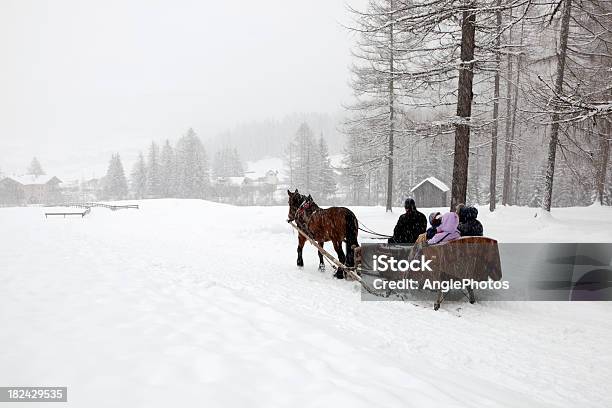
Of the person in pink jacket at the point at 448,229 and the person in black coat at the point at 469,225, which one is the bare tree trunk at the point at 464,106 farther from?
the person in pink jacket at the point at 448,229

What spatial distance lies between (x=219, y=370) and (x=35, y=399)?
4.54ft

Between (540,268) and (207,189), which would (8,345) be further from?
(207,189)

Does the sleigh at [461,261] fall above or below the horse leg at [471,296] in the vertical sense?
above

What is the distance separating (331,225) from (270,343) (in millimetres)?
5132

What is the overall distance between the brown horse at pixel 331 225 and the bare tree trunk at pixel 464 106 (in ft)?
12.0

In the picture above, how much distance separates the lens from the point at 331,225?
8656mm

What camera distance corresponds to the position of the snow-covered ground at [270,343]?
2.80 metres

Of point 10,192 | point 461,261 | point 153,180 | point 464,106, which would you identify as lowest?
point 461,261

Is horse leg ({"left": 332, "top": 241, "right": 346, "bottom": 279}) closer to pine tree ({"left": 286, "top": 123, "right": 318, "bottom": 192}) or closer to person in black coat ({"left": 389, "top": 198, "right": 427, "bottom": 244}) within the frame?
person in black coat ({"left": 389, "top": 198, "right": 427, "bottom": 244})

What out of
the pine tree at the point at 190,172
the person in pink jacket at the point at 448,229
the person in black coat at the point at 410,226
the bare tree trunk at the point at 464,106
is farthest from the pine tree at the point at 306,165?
the person in pink jacket at the point at 448,229

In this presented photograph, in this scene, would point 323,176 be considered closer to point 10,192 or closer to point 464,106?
point 464,106

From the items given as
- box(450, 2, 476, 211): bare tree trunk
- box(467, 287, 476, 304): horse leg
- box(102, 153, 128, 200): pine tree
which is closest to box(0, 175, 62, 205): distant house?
box(102, 153, 128, 200): pine tree

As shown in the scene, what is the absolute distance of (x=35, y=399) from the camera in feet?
8.29

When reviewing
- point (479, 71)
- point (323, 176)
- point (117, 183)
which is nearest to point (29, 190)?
point (117, 183)
